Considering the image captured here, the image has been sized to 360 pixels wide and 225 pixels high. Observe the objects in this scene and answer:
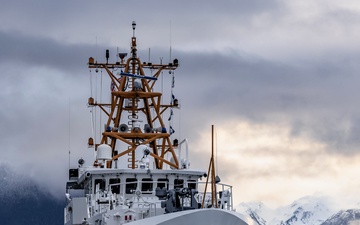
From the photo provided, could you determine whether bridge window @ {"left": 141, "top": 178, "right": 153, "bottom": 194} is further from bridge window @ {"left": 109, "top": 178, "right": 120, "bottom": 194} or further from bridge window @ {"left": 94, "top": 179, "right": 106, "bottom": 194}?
bridge window @ {"left": 94, "top": 179, "right": 106, "bottom": 194}

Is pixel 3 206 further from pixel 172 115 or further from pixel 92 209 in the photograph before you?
pixel 92 209

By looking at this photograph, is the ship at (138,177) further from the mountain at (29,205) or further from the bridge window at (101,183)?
the mountain at (29,205)

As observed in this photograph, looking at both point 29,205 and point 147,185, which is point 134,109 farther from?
point 29,205

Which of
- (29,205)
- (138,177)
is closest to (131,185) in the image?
(138,177)

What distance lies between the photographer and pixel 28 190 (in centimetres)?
16888

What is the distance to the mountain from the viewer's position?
161 m

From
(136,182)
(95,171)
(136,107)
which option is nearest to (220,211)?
(136,182)

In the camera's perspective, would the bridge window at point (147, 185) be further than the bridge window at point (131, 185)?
Yes

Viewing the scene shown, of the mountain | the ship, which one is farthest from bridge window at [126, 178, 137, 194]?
the mountain

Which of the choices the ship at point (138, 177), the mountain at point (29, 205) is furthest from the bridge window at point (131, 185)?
the mountain at point (29, 205)

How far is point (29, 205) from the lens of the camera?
166375 millimetres

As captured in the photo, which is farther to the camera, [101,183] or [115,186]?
[101,183]

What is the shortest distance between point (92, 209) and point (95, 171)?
102 inches

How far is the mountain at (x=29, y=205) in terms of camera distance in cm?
16088
